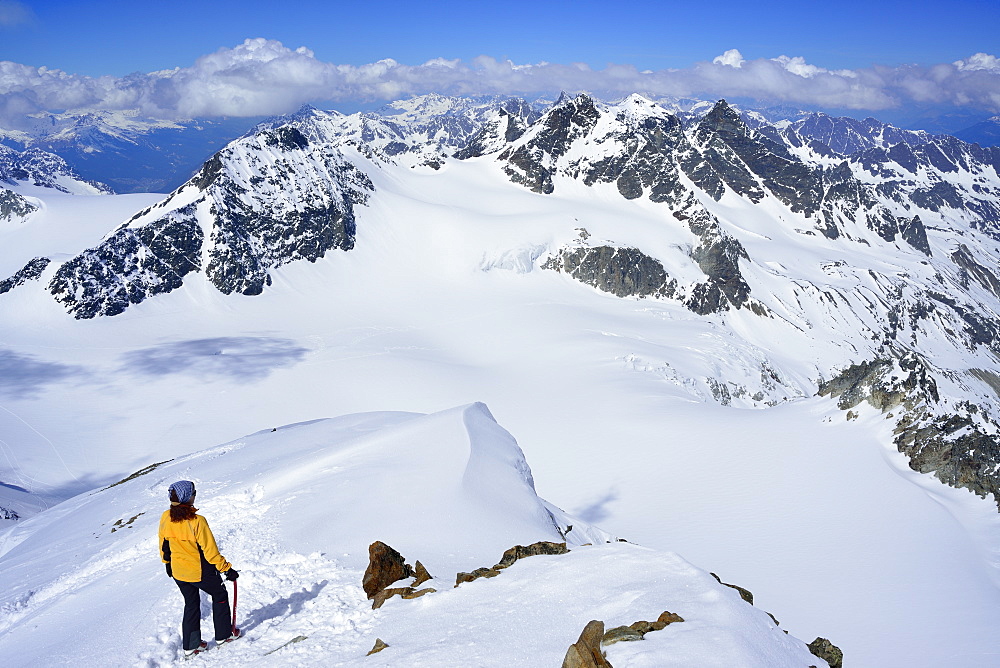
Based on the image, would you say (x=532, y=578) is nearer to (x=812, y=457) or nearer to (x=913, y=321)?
(x=812, y=457)

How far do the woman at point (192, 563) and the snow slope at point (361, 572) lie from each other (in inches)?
15.1

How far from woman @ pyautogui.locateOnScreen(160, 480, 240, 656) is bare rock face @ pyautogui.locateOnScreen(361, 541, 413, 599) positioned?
6.54 feet

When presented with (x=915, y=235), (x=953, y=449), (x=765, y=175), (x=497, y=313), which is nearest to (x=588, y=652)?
(x=953, y=449)

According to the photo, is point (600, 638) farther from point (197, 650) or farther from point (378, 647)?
point (197, 650)

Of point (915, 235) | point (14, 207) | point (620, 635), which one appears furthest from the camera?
point (915, 235)

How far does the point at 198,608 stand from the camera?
7.85m

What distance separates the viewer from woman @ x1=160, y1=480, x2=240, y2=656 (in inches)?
297

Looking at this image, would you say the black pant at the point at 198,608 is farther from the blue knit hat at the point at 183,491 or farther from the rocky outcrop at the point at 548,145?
the rocky outcrop at the point at 548,145

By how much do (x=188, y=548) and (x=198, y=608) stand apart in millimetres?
967

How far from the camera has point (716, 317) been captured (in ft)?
289

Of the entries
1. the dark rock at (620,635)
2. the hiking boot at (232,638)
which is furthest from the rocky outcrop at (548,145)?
the dark rock at (620,635)

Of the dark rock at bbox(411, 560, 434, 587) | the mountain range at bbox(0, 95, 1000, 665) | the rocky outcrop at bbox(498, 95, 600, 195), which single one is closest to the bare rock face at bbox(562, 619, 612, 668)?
the dark rock at bbox(411, 560, 434, 587)

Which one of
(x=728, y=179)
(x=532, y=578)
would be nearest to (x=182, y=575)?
(x=532, y=578)

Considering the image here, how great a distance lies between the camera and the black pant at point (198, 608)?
25.2 ft
